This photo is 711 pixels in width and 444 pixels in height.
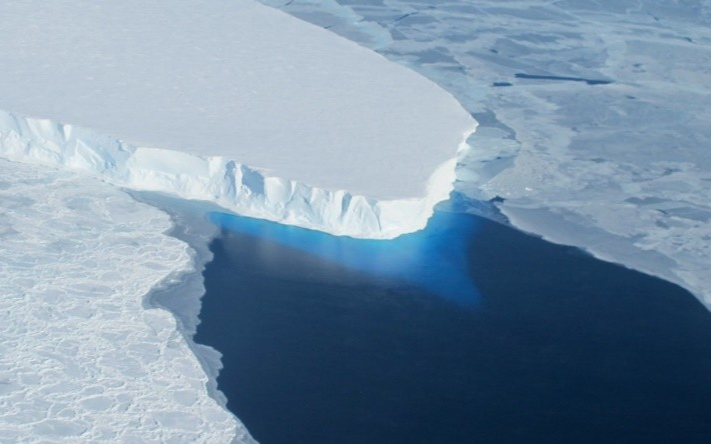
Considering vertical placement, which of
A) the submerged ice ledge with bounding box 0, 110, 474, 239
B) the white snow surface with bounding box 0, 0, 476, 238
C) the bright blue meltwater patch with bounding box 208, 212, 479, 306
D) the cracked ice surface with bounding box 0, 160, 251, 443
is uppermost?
the white snow surface with bounding box 0, 0, 476, 238

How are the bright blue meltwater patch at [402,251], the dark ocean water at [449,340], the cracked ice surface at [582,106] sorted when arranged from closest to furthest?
the dark ocean water at [449,340], the bright blue meltwater patch at [402,251], the cracked ice surface at [582,106]

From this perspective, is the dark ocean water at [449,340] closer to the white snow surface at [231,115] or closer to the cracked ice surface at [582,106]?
the white snow surface at [231,115]

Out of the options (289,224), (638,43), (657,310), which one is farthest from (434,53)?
(657,310)

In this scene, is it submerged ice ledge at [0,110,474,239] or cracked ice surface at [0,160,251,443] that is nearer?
cracked ice surface at [0,160,251,443]

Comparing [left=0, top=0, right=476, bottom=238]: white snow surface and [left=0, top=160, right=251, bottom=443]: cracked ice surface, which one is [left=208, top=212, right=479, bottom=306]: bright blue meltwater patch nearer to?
[left=0, top=0, right=476, bottom=238]: white snow surface

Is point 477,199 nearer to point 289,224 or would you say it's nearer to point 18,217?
point 289,224

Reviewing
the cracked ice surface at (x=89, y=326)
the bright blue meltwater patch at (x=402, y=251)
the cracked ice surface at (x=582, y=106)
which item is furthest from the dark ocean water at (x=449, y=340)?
the cracked ice surface at (x=582, y=106)

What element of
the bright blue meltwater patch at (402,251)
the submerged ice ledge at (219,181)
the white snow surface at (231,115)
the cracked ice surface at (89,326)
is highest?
the white snow surface at (231,115)

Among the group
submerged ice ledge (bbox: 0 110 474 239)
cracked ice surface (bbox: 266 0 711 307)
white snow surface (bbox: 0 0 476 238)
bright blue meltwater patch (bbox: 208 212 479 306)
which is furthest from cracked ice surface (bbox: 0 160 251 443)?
cracked ice surface (bbox: 266 0 711 307)
